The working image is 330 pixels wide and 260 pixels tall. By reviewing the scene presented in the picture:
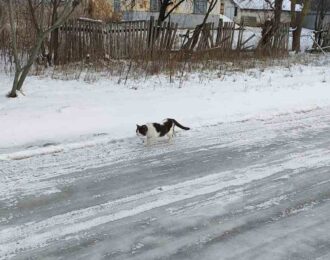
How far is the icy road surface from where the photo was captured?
13.7 feet

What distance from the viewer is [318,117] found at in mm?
9391

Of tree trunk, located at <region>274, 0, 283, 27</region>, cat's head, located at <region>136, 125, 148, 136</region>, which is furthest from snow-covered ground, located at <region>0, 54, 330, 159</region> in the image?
tree trunk, located at <region>274, 0, 283, 27</region>

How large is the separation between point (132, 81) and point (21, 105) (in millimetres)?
3429

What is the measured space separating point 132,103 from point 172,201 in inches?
189

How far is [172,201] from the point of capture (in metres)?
5.16

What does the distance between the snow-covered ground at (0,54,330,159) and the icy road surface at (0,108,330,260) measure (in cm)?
85

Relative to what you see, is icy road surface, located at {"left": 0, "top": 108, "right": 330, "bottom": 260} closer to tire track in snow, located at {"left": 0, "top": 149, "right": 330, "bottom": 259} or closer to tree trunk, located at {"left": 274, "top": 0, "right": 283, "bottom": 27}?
tire track in snow, located at {"left": 0, "top": 149, "right": 330, "bottom": 259}

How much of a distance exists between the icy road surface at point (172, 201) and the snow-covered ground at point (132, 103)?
0.85 m

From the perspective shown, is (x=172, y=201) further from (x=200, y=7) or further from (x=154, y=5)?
(x=200, y=7)

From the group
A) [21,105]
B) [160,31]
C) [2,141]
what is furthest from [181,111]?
[160,31]

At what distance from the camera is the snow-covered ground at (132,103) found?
773 centimetres

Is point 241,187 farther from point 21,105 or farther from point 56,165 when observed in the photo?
point 21,105

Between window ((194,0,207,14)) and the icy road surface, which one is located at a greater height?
window ((194,0,207,14))

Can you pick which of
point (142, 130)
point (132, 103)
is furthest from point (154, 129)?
point (132, 103)
